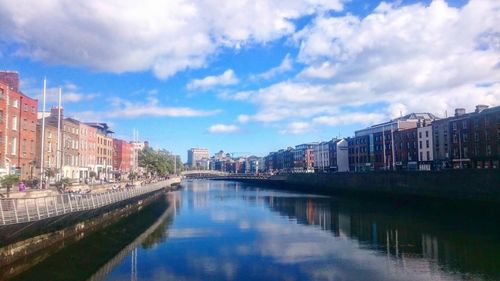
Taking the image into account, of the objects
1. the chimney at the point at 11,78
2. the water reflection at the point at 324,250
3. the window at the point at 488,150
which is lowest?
the water reflection at the point at 324,250

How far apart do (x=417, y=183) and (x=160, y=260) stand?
5589cm

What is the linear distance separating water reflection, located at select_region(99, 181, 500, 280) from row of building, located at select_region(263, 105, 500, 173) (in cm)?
3186

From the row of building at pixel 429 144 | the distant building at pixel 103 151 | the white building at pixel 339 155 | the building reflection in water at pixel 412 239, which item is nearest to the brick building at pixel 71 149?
the distant building at pixel 103 151

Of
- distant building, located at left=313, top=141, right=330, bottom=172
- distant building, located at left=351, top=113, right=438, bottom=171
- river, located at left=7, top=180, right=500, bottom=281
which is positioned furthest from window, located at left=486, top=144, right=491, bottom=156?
distant building, located at left=313, top=141, right=330, bottom=172

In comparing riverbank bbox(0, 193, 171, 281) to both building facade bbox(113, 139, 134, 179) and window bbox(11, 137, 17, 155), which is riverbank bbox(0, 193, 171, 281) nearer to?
window bbox(11, 137, 17, 155)

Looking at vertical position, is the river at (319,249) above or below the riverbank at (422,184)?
below

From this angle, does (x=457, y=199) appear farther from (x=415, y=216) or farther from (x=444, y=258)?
(x=444, y=258)

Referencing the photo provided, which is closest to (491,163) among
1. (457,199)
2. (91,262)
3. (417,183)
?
(417,183)

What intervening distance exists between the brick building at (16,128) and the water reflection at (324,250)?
2150cm

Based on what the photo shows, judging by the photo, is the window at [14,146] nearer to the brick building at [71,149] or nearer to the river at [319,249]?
the river at [319,249]

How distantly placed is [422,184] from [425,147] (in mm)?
34056

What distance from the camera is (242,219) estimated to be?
54.9 meters

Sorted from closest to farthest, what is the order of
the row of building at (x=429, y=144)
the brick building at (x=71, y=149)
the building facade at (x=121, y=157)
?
1. the brick building at (x=71, y=149)
2. the row of building at (x=429, y=144)
3. the building facade at (x=121, y=157)

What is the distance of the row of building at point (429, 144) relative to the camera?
8200 cm
